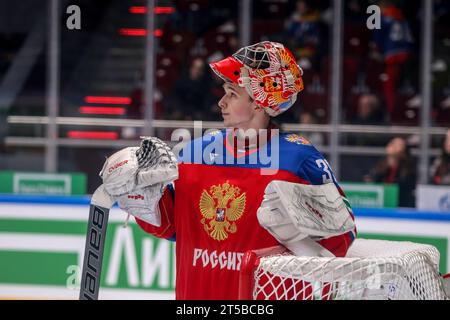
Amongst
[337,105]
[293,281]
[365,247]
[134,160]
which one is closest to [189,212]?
[134,160]

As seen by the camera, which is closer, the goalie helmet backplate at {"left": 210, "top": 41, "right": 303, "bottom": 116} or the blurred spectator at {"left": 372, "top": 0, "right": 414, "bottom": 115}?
the goalie helmet backplate at {"left": 210, "top": 41, "right": 303, "bottom": 116}

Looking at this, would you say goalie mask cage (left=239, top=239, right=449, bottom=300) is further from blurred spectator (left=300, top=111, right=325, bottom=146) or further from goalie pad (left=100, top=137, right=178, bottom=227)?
blurred spectator (left=300, top=111, right=325, bottom=146)

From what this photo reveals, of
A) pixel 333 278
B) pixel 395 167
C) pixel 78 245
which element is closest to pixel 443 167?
pixel 395 167

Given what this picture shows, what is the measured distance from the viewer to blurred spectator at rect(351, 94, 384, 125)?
5.89 meters

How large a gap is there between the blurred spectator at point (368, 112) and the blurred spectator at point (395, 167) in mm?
205

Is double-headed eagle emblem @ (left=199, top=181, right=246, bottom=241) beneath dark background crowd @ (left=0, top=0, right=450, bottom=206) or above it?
beneath

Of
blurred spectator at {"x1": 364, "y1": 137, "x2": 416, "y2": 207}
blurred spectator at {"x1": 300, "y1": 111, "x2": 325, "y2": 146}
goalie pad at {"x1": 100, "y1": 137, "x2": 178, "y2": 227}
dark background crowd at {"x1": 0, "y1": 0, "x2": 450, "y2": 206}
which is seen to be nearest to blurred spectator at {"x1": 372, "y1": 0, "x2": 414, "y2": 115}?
dark background crowd at {"x1": 0, "y1": 0, "x2": 450, "y2": 206}

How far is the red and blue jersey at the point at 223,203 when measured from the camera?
2199 millimetres

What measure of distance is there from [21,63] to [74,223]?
181 centimetres

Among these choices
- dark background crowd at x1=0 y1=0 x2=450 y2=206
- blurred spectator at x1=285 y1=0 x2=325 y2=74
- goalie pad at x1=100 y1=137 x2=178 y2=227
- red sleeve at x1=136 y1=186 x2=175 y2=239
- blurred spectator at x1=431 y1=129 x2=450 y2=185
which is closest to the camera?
goalie pad at x1=100 y1=137 x2=178 y2=227

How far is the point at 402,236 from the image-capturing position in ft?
14.4

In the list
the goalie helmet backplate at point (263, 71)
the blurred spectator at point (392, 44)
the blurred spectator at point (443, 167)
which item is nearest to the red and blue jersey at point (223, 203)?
the goalie helmet backplate at point (263, 71)

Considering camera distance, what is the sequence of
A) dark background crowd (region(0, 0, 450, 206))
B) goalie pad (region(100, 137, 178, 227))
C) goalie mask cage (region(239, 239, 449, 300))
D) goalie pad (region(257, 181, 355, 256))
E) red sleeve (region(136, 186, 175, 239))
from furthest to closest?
dark background crowd (region(0, 0, 450, 206)), red sleeve (region(136, 186, 175, 239)), goalie pad (region(100, 137, 178, 227)), goalie pad (region(257, 181, 355, 256)), goalie mask cage (region(239, 239, 449, 300))
